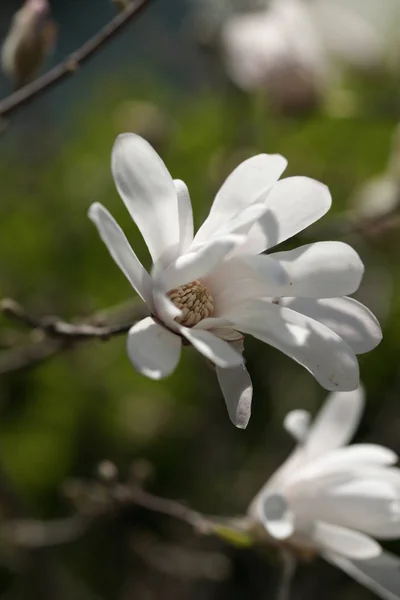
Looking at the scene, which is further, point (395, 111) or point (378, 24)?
point (378, 24)

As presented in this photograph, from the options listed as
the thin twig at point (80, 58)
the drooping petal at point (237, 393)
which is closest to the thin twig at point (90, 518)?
the drooping petal at point (237, 393)

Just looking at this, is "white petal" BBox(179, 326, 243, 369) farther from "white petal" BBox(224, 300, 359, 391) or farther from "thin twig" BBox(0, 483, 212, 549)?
"thin twig" BBox(0, 483, 212, 549)

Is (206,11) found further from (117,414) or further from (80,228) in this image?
(117,414)

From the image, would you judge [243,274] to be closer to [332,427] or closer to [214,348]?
[214,348]

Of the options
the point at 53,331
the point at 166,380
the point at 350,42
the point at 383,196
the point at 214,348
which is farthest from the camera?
Answer: the point at 166,380

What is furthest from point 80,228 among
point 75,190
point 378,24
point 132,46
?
point 132,46

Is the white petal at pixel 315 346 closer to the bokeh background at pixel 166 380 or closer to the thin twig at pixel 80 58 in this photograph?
the thin twig at pixel 80 58

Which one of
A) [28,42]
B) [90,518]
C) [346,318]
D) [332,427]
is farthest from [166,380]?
Answer: [346,318]
